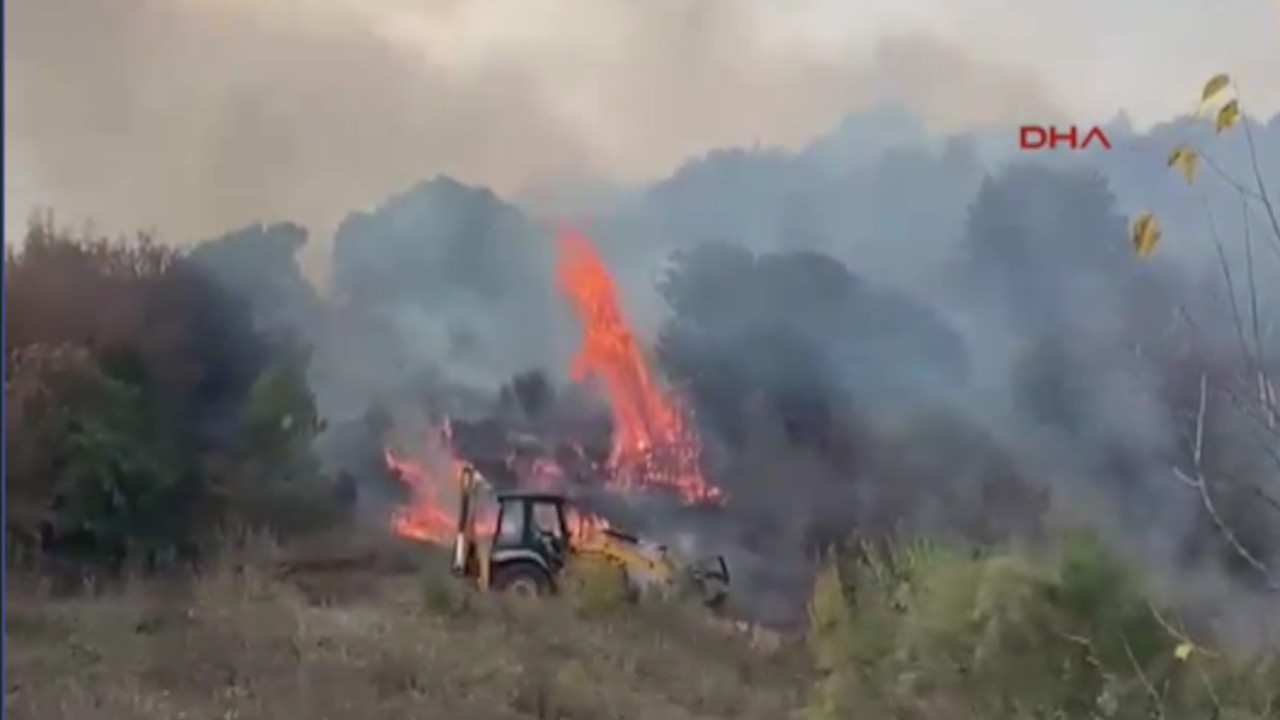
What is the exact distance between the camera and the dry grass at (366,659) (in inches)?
103

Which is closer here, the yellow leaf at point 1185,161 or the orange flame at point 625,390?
the yellow leaf at point 1185,161

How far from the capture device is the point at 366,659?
107 inches

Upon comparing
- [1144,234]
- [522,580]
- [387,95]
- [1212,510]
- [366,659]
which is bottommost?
[366,659]

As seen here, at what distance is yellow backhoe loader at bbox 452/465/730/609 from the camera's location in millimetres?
2760

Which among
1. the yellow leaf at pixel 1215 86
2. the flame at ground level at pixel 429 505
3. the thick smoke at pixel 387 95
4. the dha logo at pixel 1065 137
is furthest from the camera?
the dha logo at pixel 1065 137

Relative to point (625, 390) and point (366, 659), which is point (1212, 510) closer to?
point (625, 390)

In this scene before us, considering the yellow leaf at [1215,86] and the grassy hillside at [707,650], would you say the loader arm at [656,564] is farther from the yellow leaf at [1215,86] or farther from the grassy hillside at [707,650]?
the yellow leaf at [1215,86]

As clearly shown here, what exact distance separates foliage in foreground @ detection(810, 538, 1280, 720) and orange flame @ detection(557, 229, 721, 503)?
315mm

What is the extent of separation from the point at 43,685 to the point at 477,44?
1245mm

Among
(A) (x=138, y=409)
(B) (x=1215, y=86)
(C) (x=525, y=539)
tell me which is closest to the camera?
(B) (x=1215, y=86)

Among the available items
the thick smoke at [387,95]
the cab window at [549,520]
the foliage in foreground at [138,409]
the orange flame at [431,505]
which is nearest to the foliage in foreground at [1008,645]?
A: the cab window at [549,520]

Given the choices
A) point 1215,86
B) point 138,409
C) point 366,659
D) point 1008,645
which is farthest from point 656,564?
point 1215,86

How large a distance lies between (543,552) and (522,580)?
0.22 ft

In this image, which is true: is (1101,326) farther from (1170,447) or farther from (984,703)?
(984,703)
